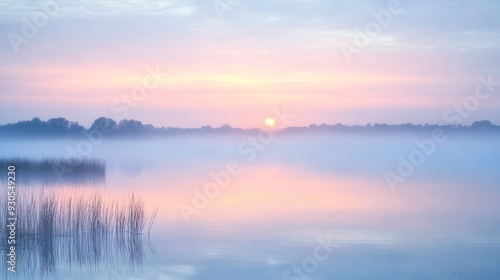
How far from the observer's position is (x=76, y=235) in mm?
7074

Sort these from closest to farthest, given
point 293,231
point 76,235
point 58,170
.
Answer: point 76,235 < point 293,231 < point 58,170

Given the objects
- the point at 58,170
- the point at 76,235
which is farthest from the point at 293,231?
the point at 58,170

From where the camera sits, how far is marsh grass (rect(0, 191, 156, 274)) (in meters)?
6.53

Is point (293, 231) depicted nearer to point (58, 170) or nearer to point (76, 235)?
point (76, 235)

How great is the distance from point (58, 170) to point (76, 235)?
19.9 feet

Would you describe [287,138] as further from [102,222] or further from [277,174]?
[102,222]

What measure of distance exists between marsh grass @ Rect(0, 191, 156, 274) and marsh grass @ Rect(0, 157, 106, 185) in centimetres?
393

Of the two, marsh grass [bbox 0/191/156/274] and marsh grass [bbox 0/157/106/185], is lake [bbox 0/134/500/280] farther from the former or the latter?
marsh grass [bbox 0/157/106/185]

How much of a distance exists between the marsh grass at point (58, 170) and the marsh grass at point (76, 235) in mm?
3925

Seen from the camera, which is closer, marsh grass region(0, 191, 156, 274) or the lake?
the lake

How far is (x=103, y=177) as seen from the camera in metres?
13.3

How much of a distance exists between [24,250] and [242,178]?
26.4ft

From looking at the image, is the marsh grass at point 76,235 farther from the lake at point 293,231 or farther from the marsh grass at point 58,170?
the marsh grass at point 58,170

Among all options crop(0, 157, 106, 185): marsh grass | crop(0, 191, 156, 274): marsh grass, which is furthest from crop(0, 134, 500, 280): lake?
crop(0, 157, 106, 185): marsh grass
